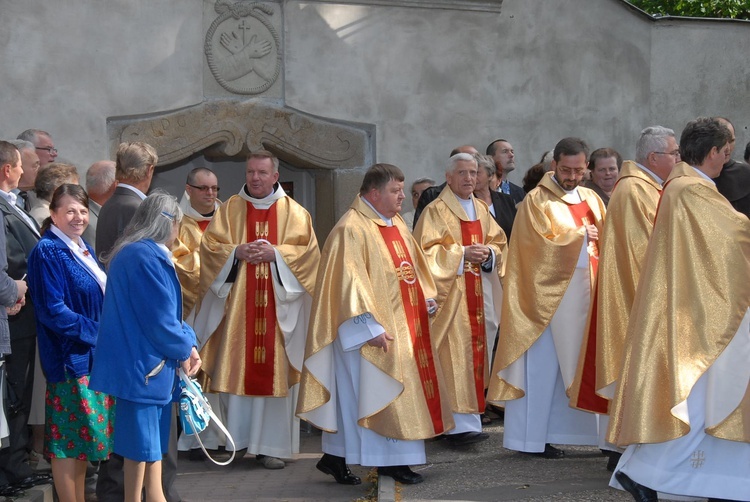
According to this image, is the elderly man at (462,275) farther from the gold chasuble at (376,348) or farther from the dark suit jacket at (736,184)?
the dark suit jacket at (736,184)

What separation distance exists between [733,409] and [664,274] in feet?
2.41

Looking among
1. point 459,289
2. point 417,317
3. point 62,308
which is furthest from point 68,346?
point 459,289

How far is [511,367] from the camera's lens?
6.97 m

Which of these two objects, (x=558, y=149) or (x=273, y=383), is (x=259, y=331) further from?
(x=558, y=149)

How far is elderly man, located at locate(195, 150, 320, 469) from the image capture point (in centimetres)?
727

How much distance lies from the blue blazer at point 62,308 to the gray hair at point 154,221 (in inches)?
16.7

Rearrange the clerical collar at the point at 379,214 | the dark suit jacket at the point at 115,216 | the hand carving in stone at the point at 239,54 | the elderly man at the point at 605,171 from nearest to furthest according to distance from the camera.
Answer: the dark suit jacket at the point at 115,216, the clerical collar at the point at 379,214, the elderly man at the point at 605,171, the hand carving in stone at the point at 239,54

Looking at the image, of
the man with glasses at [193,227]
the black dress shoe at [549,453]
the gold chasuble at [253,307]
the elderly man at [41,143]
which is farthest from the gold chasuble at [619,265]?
the elderly man at [41,143]

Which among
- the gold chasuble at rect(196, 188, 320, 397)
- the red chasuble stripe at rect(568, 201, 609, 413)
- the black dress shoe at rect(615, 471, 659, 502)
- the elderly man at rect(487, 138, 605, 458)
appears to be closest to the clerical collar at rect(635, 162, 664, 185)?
the elderly man at rect(487, 138, 605, 458)

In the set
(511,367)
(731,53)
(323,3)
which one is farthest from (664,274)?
(731,53)

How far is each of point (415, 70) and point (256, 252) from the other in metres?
3.65

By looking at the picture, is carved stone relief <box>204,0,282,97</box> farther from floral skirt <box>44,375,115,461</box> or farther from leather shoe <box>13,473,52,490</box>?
floral skirt <box>44,375,115,461</box>

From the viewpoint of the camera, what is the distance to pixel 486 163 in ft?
26.8

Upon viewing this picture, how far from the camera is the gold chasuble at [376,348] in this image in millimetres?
6199
